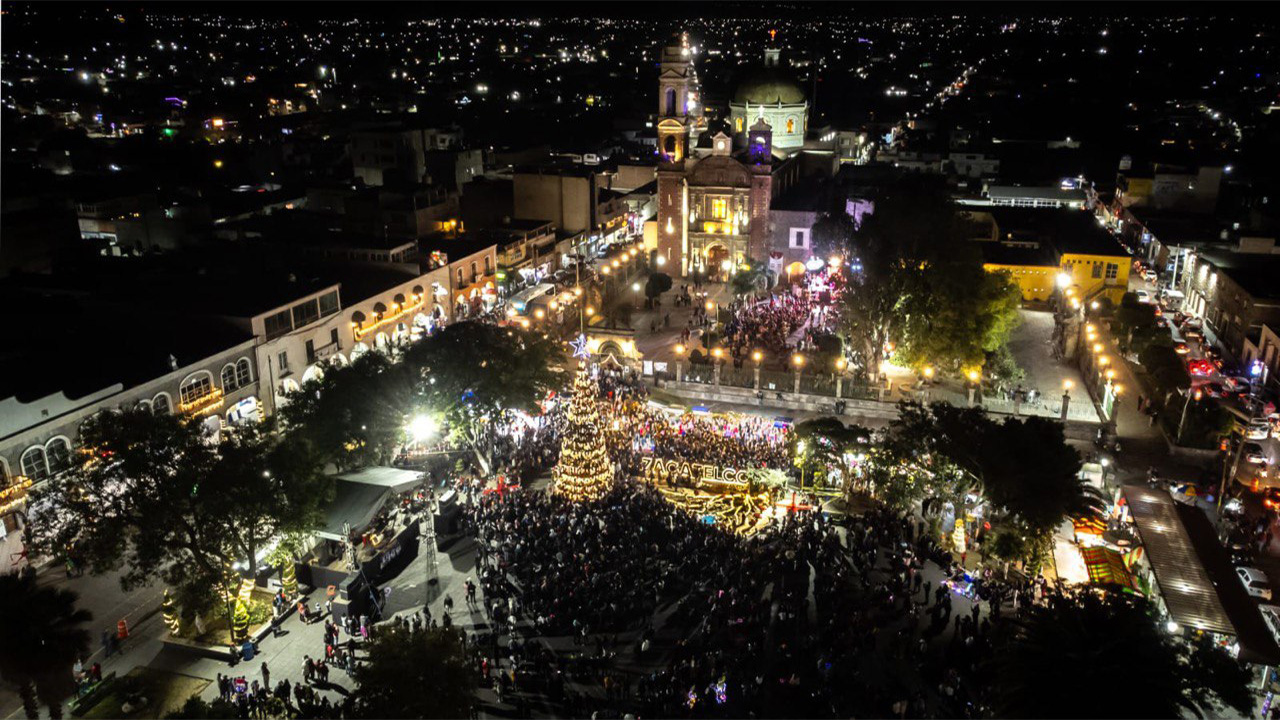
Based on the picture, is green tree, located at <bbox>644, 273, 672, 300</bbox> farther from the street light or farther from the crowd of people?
the crowd of people

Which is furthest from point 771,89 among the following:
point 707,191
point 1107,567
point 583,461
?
point 1107,567

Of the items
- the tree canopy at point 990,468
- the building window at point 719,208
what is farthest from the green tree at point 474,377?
the building window at point 719,208

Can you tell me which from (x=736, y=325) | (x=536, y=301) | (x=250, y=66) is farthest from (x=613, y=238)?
(x=250, y=66)

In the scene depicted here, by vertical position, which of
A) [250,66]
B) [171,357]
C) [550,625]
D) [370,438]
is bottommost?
[550,625]

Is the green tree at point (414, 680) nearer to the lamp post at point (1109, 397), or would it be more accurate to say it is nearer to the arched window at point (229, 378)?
the arched window at point (229, 378)

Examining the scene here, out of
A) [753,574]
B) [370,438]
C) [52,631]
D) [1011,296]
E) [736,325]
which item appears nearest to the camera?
[52,631]

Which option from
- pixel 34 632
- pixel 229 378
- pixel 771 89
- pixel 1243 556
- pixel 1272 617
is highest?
pixel 771 89

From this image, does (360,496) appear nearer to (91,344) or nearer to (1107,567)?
(91,344)

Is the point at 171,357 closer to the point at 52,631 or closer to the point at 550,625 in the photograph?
the point at 52,631
